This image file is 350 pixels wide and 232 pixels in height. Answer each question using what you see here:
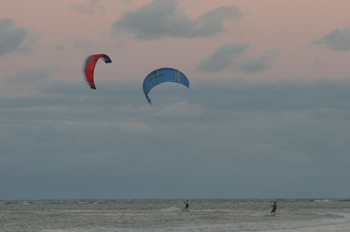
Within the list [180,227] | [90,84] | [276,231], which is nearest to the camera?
[276,231]

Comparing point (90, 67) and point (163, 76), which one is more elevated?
point (90, 67)

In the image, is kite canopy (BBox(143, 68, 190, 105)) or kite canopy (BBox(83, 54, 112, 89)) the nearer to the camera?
kite canopy (BBox(83, 54, 112, 89))

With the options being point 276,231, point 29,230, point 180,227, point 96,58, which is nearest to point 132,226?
point 180,227

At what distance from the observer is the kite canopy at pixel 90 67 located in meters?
29.1

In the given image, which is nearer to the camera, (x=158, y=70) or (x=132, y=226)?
(x=132, y=226)

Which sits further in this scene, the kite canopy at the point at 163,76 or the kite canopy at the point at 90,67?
the kite canopy at the point at 163,76

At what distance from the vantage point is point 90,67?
29672 mm

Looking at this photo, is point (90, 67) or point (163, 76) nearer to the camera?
point (90, 67)

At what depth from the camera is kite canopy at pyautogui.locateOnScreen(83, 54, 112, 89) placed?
29.1 meters

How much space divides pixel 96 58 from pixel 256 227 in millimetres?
14697

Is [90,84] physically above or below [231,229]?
above

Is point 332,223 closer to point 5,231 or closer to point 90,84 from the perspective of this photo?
point 90,84

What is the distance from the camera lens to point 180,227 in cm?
2658

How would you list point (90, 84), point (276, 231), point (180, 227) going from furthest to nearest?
point (90, 84)
point (180, 227)
point (276, 231)
